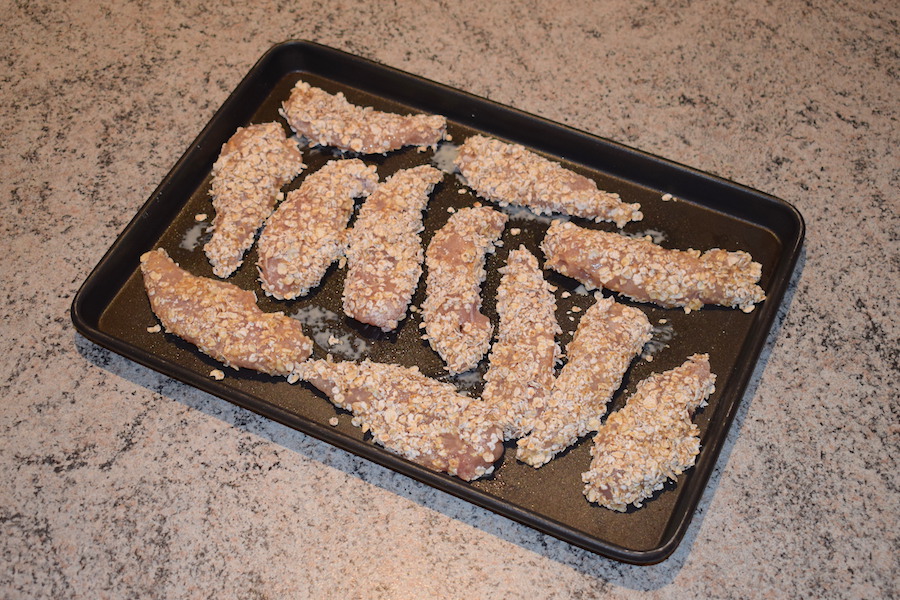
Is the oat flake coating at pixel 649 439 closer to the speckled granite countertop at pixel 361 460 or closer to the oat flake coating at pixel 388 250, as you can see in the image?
the speckled granite countertop at pixel 361 460

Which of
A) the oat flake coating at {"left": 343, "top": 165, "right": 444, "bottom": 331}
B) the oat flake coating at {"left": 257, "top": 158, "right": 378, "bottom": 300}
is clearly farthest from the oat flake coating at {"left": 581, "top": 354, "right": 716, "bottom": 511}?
the oat flake coating at {"left": 257, "top": 158, "right": 378, "bottom": 300}

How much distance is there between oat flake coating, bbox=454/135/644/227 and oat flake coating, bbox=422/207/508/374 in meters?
0.06

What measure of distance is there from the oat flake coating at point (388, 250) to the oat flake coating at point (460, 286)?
0.04m

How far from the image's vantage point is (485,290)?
135 centimetres

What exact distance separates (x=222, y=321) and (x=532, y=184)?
0.59 metres

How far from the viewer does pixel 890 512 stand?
3.91ft

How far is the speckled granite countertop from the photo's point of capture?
44.9 inches

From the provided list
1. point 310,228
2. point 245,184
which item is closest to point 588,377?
point 310,228

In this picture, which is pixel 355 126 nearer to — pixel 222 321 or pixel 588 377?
pixel 222 321

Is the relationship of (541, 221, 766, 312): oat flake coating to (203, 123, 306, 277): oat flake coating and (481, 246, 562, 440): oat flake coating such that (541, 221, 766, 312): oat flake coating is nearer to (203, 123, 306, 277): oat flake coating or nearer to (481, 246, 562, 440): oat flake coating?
(481, 246, 562, 440): oat flake coating

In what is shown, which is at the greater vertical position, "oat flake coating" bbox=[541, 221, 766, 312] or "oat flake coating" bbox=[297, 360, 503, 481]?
"oat flake coating" bbox=[541, 221, 766, 312]

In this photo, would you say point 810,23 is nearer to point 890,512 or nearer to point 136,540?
point 890,512

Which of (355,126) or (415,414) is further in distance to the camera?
(355,126)

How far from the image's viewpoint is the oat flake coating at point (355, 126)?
4.77 feet
